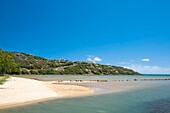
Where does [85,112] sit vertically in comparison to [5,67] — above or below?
below

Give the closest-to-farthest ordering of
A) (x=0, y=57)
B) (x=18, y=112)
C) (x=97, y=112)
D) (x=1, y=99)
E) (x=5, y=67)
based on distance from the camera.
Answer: (x=18, y=112) < (x=97, y=112) < (x=1, y=99) < (x=0, y=57) < (x=5, y=67)

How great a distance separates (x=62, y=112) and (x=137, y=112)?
310 inches

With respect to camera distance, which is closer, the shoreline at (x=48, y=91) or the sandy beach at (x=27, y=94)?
the sandy beach at (x=27, y=94)

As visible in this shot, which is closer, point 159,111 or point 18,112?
point 18,112

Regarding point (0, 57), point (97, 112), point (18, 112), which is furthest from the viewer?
point (0, 57)

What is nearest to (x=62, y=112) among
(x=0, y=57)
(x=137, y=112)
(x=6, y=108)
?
(x=6, y=108)

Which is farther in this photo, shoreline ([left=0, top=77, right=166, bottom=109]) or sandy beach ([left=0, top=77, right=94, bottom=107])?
shoreline ([left=0, top=77, right=166, bottom=109])

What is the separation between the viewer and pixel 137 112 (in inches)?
955

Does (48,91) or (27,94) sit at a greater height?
(48,91)

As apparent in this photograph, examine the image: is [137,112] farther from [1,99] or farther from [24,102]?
[1,99]

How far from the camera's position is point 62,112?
23.3 meters

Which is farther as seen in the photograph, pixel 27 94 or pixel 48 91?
pixel 48 91

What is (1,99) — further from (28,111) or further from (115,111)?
(115,111)

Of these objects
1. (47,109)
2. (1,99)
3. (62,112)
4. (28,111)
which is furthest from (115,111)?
(1,99)
